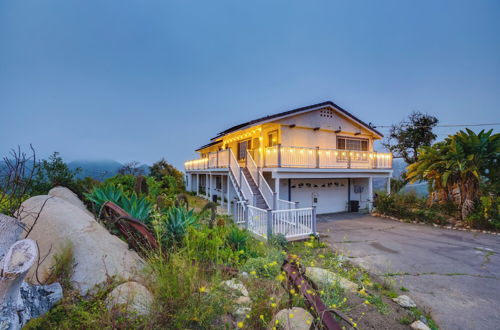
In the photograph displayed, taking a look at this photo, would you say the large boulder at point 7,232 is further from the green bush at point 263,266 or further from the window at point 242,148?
the window at point 242,148

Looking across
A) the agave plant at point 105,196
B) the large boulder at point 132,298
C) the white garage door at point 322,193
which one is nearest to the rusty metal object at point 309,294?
the large boulder at point 132,298

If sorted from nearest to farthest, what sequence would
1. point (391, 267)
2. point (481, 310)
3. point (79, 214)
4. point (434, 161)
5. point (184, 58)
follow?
point (79, 214) → point (481, 310) → point (391, 267) → point (434, 161) → point (184, 58)

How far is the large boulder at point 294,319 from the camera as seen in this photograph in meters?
2.42

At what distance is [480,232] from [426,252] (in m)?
5.23

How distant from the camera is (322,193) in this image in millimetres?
14586

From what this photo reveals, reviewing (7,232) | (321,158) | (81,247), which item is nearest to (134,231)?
(81,247)

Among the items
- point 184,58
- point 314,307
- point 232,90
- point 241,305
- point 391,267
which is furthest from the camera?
point 232,90

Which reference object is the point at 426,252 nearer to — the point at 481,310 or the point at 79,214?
the point at 481,310

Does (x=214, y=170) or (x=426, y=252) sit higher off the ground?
(x=214, y=170)

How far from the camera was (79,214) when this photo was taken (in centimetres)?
359

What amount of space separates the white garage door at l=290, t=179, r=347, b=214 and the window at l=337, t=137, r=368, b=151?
2634 millimetres

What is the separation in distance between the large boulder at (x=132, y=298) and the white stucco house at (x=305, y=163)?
260 inches

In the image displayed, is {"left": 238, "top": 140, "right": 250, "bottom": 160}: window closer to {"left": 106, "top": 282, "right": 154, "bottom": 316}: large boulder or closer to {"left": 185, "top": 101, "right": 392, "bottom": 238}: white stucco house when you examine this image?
{"left": 185, "top": 101, "right": 392, "bottom": 238}: white stucco house

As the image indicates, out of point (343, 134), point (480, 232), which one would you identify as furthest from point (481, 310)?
point (343, 134)
